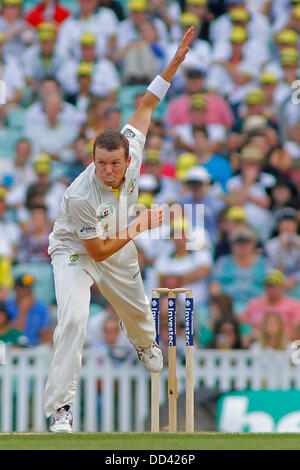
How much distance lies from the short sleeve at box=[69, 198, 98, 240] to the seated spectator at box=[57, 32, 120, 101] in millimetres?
6067

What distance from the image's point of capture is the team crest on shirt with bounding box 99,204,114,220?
258 inches

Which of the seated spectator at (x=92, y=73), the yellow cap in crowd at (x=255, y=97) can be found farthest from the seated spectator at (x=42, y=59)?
the yellow cap in crowd at (x=255, y=97)

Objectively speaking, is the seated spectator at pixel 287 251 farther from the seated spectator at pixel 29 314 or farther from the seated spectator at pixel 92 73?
the seated spectator at pixel 92 73

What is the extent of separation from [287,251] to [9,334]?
106 inches

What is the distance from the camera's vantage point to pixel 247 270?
10.4 m

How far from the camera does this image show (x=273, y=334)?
953 centimetres

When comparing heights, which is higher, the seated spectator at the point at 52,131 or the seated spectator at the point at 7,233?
the seated spectator at the point at 52,131

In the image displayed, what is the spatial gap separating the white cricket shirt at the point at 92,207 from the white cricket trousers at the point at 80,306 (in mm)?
121

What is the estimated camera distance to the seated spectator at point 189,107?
12.0 meters

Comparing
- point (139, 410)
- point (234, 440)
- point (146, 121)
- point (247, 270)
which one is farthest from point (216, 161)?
point (234, 440)

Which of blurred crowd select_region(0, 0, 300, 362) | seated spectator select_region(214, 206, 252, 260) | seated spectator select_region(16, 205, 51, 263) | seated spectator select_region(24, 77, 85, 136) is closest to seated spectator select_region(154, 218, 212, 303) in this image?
blurred crowd select_region(0, 0, 300, 362)

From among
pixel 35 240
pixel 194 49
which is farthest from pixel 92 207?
pixel 194 49

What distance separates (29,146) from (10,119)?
2.19 ft

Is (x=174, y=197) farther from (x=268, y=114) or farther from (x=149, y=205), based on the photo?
(x=268, y=114)
